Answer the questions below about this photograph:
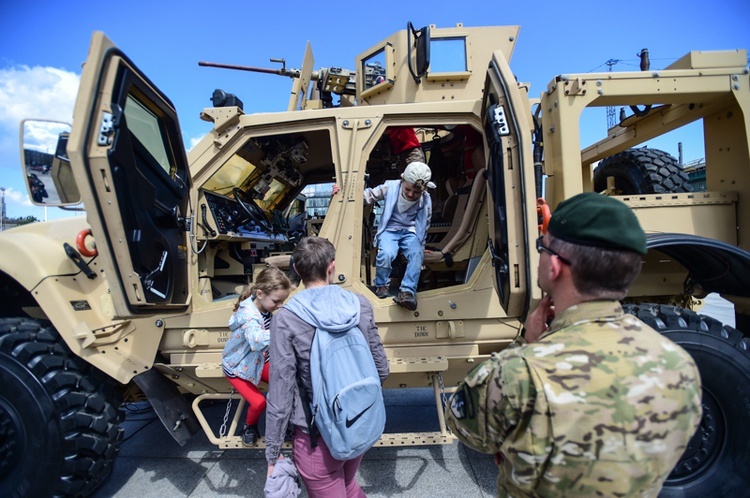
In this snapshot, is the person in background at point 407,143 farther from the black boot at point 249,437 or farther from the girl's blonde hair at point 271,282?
the black boot at point 249,437

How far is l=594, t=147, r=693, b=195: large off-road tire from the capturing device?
335 centimetres

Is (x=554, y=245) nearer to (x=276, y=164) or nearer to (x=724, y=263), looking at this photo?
(x=724, y=263)

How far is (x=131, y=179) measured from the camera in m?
2.27

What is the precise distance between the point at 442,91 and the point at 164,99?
7.15 ft

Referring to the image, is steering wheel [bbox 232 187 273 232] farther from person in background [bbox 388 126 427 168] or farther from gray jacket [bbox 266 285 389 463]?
gray jacket [bbox 266 285 389 463]

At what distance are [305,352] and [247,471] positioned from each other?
73.0 inches

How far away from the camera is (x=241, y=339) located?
2.55m

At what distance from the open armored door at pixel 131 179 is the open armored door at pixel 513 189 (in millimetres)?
2053

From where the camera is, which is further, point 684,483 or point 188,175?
point 188,175

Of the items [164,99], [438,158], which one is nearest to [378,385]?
[164,99]

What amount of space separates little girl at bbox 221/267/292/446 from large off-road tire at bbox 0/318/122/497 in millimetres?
897

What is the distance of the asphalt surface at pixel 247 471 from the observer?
2.71m

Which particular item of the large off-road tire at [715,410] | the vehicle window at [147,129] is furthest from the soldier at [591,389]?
the vehicle window at [147,129]

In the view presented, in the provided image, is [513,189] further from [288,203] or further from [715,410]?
[288,203]
